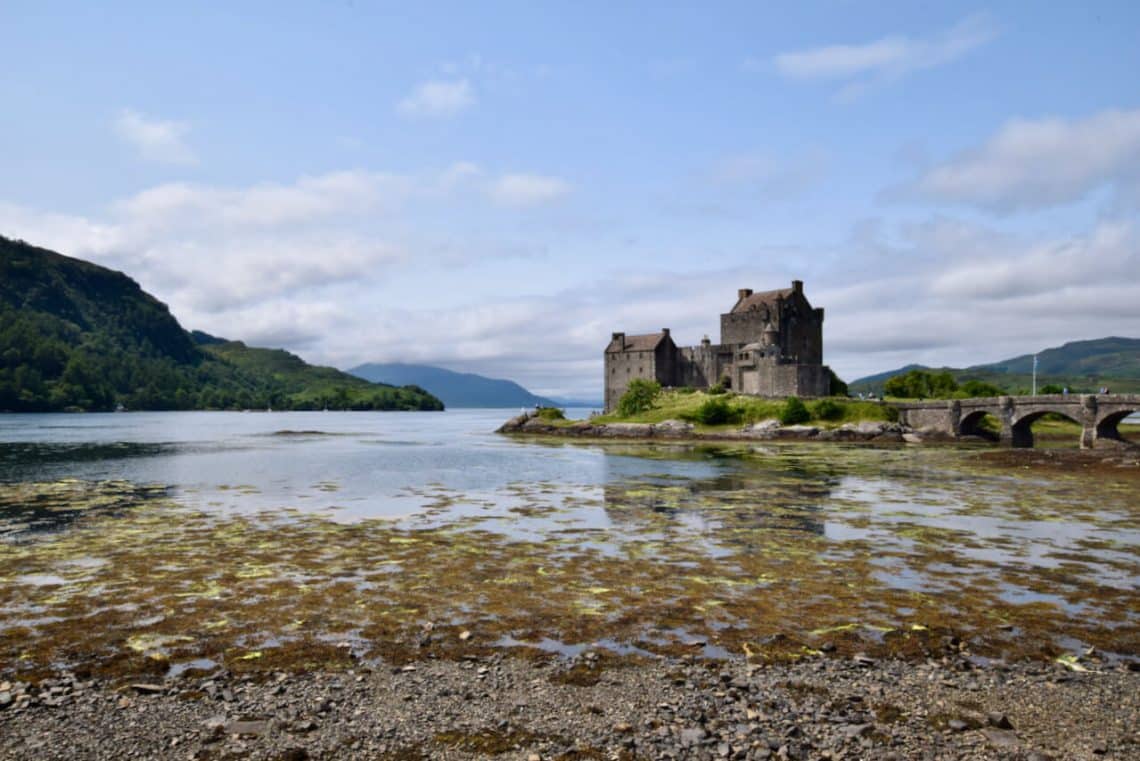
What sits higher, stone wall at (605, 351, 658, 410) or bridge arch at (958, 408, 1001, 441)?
stone wall at (605, 351, 658, 410)

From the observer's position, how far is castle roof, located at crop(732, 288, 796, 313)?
12350 centimetres

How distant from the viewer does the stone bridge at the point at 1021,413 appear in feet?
254

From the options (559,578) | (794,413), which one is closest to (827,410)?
(794,413)

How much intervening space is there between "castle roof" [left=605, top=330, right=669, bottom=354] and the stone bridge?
159 feet

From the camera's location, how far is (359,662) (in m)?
13.7

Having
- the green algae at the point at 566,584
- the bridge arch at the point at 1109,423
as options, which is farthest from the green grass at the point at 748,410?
the green algae at the point at 566,584

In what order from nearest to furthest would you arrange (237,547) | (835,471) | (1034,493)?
(237,547) → (1034,493) → (835,471)

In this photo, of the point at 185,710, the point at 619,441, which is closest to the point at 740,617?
the point at 185,710

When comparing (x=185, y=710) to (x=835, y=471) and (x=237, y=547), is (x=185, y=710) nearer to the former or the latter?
(x=237, y=547)

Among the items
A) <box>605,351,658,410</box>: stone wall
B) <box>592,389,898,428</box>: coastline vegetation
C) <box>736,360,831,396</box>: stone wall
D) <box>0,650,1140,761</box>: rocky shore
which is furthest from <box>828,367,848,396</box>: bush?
<box>0,650,1140,761</box>: rocky shore

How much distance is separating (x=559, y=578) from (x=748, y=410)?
89.7 metres

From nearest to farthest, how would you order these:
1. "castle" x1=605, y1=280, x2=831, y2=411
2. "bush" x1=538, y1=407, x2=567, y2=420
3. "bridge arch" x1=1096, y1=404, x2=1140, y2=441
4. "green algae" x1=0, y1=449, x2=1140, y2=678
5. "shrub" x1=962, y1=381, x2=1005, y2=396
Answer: "green algae" x1=0, y1=449, x2=1140, y2=678 → "bridge arch" x1=1096, y1=404, x2=1140, y2=441 → "castle" x1=605, y1=280, x2=831, y2=411 → "shrub" x1=962, y1=381, x2=1005, y2=396 → "bush" x1=538, y1=407, x2=567, y2=420

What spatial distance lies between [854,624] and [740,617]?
2.53m

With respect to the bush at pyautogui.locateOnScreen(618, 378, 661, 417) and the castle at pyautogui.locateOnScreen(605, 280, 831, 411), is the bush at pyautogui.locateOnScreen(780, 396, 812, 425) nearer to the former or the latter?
the castle at pyautogui.locateOnScreen(605, 280, 831, 411)
